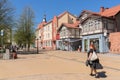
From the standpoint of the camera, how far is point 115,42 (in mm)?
34375

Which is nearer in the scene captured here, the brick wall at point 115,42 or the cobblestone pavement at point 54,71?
the cobblestone pavement at point 54,71

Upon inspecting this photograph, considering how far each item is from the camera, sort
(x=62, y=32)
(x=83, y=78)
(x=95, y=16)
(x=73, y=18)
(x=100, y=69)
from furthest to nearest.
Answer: (x=73, y=18)
(x=62, y=32)
(x=95, y=16)
(x=100, y=69)
(x=83, y=78)

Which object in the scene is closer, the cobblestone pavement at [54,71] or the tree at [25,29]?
the cobblestone pavement at [54,71]

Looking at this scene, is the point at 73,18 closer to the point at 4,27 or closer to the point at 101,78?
the point at 4,27

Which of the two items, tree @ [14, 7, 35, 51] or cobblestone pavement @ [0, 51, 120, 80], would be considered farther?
tree @ [14, 7, 35, 51]

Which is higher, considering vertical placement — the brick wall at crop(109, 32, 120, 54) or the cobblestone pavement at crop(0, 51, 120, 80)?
the brick wall at crop(109, 32, 120, 54)

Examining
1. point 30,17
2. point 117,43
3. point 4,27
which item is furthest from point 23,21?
point 117,43

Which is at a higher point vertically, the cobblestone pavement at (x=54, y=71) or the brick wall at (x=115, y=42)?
the brick wall at (x=115, y=42)

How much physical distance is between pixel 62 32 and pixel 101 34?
62.6ft

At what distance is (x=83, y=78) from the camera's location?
11117 millimetres

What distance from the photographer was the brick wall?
1325 inches

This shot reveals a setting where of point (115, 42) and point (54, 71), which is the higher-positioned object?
point (115, 42)

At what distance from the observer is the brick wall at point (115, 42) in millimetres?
33656

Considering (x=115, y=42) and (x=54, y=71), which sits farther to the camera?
(x=115, y=42)
